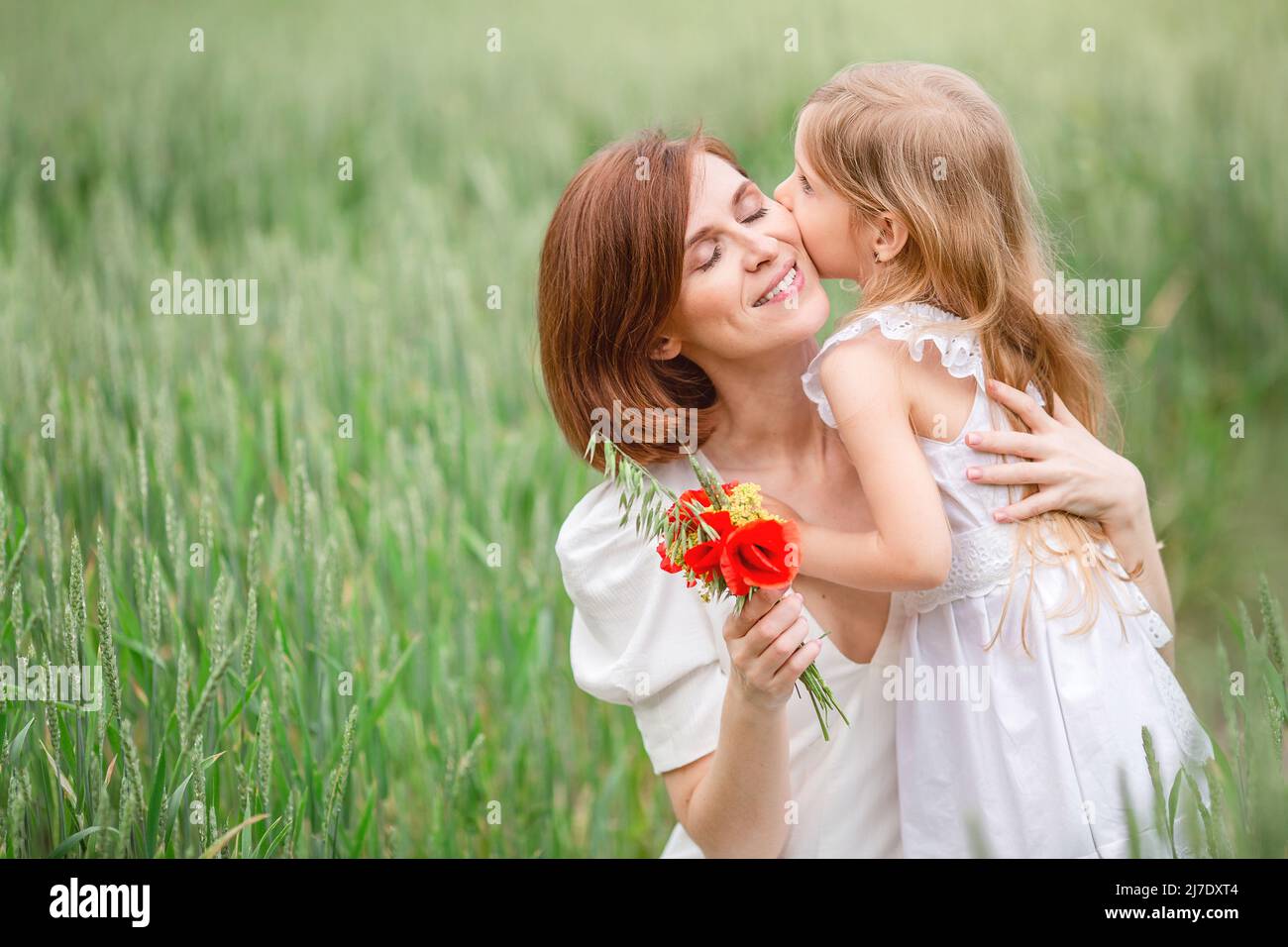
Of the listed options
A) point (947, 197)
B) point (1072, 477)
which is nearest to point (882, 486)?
point (1072, 477)

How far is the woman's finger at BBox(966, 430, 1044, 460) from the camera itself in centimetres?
139

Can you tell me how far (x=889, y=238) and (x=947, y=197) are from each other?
83mm

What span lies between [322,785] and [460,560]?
51 centimetres

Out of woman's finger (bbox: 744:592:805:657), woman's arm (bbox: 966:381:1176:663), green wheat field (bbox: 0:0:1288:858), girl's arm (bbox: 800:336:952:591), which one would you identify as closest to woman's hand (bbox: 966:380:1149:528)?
woman's arm (bbox: 966:381:1176:663)

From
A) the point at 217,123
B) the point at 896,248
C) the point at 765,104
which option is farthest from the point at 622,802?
the point at 217,123

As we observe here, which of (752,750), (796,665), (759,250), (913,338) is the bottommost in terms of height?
(752,750)

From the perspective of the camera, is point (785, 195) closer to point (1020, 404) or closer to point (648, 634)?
point (1020, 404)

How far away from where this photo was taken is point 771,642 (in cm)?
125

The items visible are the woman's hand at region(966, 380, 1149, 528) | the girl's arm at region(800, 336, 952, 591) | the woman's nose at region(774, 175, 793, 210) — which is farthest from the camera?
the woman's nose at region(774, 175, 793, 210)

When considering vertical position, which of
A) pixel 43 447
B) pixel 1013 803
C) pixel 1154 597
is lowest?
pixel 1013 803

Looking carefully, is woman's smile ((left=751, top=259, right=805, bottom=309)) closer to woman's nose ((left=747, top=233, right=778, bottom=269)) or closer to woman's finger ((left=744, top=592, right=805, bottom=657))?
woman's nose ((left=747, top=233, right=778, bottom=269))

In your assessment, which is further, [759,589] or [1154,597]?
[1154,597]
